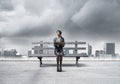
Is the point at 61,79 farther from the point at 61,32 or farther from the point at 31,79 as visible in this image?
A: the point at 61,32

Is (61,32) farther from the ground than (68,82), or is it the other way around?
(61,32)

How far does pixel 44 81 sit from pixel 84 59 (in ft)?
38.4

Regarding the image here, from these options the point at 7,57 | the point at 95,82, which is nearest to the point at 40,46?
the point at 7,57

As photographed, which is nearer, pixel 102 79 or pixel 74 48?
pixel 102 79

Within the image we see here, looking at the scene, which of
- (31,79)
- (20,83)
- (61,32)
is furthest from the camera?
(61,32)

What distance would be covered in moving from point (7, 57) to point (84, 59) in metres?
5.42

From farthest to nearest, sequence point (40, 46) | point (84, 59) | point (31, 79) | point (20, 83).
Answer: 1. point (84, 59)
2. point (40, 46)
3. point (31, 79)
4. point (20, 83)

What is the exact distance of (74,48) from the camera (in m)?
17.1

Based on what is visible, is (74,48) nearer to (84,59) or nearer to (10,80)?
(84,59)

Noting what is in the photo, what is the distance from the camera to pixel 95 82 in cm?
965

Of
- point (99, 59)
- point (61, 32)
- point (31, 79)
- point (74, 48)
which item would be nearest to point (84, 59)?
point (99, 59)

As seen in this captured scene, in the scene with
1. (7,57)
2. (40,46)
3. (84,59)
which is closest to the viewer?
(40,46)

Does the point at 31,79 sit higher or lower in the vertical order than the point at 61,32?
lower

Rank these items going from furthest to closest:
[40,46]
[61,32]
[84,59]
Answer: [84,59]
[40,46]
[61,32]
